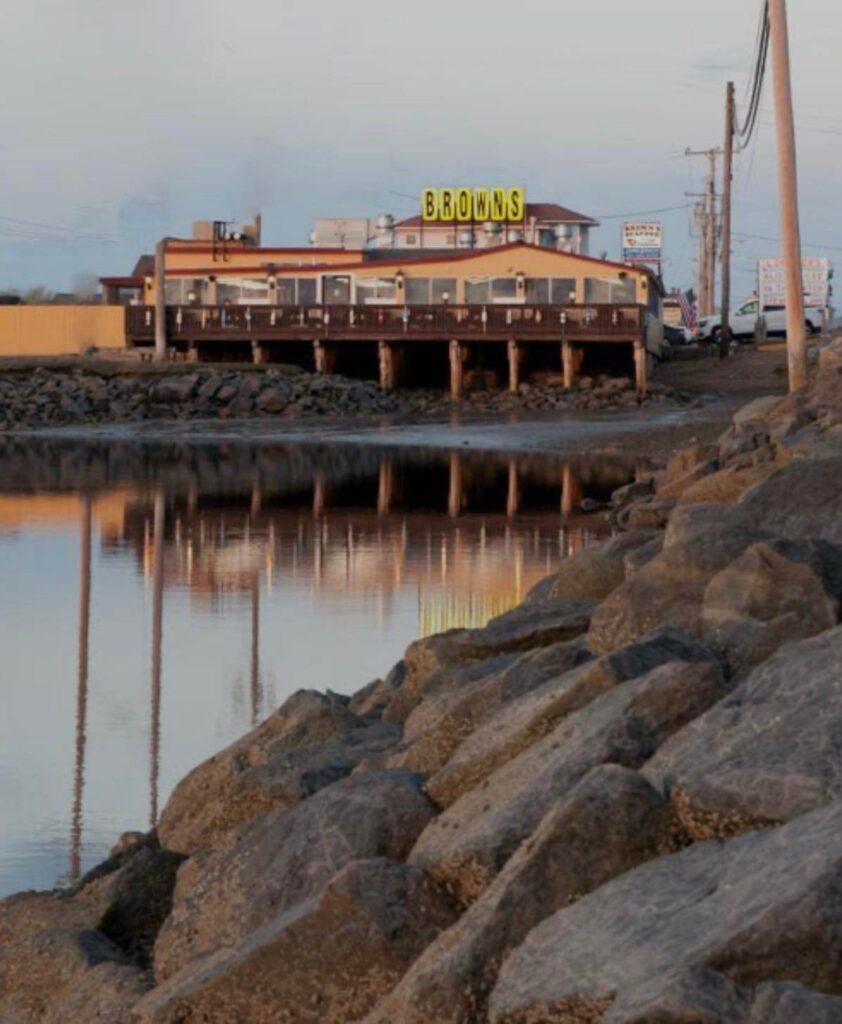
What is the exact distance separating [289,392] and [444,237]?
2665 cm

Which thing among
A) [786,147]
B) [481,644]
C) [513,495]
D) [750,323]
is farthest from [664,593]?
[750,323]

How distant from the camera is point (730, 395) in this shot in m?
51.2

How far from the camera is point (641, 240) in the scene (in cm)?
11575

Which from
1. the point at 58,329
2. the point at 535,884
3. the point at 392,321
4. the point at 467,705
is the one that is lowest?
the point at 535,884

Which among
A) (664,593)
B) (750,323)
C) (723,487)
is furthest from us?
(750,323)

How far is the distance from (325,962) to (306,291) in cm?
5556

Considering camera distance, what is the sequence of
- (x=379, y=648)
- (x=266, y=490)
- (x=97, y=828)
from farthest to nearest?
(x=266, y=490), (x=379, y=648), (x=97, y=828)

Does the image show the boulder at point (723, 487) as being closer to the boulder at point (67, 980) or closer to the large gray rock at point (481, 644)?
the large gray rock at point (481, 644)

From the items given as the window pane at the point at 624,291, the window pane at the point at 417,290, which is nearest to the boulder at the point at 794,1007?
the window pane at the point at 624,291

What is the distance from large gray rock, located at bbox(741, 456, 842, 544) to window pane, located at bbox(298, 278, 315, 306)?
50534mm

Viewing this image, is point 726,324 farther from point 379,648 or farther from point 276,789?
point 276,789

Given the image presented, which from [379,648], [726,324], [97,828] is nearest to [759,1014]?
[97,828]

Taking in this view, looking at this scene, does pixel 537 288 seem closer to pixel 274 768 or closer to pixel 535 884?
pixel 274 768

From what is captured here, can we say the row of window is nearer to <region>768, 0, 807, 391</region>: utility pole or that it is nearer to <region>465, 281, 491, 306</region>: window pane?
<region>465, 281, 491, 306</region>: window pane
